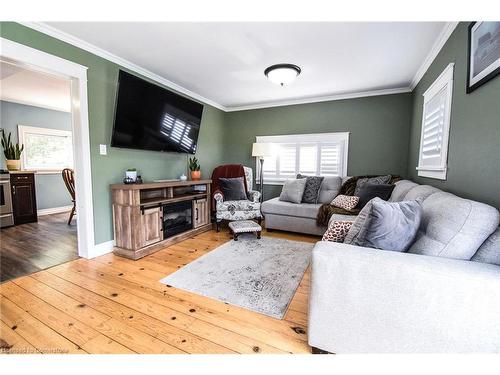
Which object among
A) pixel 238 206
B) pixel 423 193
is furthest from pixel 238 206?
pixel 423 193

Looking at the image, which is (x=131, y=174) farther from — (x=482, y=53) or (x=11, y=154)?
(x=482, y=53)

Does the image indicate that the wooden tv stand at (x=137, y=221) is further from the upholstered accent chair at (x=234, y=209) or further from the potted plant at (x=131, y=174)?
the upholstered accent chair at (x=234, y=209)

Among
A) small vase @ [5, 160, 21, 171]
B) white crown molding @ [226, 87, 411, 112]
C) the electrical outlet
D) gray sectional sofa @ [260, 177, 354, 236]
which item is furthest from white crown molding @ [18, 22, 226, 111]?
small vase @ [5, 160, 21, 171]

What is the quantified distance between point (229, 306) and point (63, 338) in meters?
1.03

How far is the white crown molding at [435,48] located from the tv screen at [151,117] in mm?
3113

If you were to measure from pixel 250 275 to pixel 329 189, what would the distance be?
7.63 feet

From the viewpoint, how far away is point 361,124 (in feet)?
12.8

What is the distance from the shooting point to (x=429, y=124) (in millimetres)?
2572

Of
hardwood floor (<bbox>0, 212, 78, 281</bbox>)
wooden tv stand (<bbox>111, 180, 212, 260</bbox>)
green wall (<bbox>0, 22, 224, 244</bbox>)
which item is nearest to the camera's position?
green wall (<bbox>0, 22, 224, 244</bbox>)

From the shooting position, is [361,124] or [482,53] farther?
[361,124]

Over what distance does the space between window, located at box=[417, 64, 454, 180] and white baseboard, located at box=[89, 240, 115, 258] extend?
12.1 ft

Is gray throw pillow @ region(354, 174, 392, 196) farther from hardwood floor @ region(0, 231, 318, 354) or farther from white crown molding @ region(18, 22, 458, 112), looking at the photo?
hardwood floor @ region(0, 231, 318, 354)

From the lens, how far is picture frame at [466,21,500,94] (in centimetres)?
131

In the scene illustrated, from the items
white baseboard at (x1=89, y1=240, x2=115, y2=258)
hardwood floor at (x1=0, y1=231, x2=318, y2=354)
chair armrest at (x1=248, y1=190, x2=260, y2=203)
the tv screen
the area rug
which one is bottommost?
hardwood floor at (x1=0, y1=231, x2=318, y2=354)
